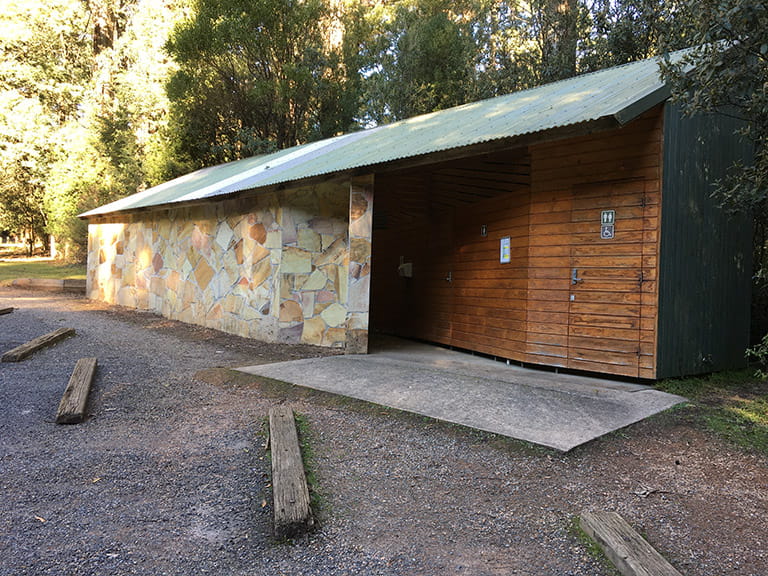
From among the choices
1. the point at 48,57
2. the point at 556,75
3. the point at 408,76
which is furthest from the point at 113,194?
the point at 556,75

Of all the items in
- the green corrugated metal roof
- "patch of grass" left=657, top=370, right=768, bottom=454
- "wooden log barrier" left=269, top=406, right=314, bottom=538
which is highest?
the green corrugated metal roof

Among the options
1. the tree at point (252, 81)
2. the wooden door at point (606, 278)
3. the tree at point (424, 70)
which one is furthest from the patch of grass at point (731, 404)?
the tree at point (252, 81)

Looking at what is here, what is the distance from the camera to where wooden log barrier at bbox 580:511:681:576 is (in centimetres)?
221

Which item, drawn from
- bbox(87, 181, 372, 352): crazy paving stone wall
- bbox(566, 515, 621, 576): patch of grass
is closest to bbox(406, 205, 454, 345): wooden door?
bbox(87, 181, 372, 352): crazy paving stone wall

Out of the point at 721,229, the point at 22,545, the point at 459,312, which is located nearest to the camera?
the point at 22,545

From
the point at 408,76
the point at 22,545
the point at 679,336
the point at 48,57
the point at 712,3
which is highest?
the point at 48,57

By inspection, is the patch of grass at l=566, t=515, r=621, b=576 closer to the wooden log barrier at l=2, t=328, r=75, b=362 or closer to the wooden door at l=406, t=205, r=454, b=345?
the wooden door at l=406, t=205, r=454, b=345

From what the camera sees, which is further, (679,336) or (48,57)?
(48,57)

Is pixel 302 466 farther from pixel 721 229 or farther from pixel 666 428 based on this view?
pixel 721 229

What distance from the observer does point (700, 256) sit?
608 centimetres

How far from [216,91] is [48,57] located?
404 inches

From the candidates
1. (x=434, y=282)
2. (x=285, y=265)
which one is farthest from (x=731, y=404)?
(x=285, y=265)

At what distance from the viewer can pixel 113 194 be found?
19.5 metres

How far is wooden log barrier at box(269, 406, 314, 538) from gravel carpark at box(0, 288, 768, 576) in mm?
83
